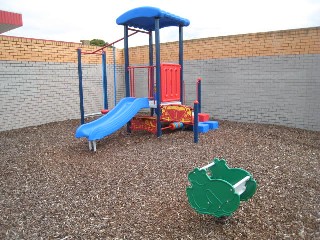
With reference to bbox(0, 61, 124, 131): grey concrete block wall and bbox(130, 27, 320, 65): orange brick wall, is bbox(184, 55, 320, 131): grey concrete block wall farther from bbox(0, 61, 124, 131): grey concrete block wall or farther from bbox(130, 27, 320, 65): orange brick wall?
bbox(0, 61, 124, 131): grey concrete block wall

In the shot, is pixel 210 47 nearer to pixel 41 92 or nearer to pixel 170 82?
pixel 170 82

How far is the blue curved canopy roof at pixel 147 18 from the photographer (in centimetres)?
582

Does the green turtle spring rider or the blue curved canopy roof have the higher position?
the blue curved canopy roof

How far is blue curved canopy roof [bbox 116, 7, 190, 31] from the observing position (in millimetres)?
5815

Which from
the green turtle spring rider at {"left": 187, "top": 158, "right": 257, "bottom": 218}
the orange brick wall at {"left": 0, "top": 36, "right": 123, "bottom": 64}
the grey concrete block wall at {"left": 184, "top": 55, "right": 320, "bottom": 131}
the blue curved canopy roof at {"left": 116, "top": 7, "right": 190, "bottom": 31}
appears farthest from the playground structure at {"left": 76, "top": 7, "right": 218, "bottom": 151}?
the orange brick wall at {"left": 0, "top": 36, "right": 123, "bottom": 64}

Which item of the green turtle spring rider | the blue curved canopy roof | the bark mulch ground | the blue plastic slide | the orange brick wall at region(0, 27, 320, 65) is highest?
the blue curved canopy roof

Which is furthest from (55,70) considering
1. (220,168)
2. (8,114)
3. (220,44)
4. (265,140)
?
(220,168)

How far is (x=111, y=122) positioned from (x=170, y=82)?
1.97m

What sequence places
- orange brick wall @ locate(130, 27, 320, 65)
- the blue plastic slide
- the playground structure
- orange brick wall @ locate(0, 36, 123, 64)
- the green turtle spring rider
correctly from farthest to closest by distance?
orange brick wall @ locate(0, 36, 123, 64), orange brick wall @ locate(130, 27, 320, 65), the playground structure, the blue plastic slide, the green turtle spring rider

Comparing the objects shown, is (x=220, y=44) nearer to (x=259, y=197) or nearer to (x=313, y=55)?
(x=313, y=55)

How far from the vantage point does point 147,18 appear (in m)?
6.30

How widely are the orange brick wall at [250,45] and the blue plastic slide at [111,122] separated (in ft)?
11.4

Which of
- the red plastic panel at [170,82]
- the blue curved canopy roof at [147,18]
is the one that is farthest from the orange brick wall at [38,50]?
the red plastic panel at [170,82]

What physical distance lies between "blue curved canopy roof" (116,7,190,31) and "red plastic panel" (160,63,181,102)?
1.07 meters
